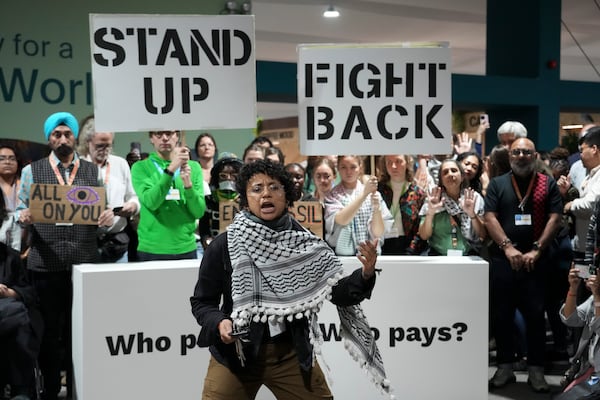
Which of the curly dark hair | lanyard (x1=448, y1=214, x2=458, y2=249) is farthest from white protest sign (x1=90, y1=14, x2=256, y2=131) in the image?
lanyard (x1=448, y1=214, x2=458, y2=249)

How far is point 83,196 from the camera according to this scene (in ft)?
13.6

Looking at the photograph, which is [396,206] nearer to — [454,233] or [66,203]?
[454,233]

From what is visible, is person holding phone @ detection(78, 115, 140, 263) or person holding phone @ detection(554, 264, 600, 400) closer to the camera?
person holding phone @ detection(554, 264, 600, 400)

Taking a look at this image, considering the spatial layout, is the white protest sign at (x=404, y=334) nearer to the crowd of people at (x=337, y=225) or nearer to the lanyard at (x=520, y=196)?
the crowd of people at (x=337, y=225)

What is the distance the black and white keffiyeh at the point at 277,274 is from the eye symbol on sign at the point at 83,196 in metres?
1.47

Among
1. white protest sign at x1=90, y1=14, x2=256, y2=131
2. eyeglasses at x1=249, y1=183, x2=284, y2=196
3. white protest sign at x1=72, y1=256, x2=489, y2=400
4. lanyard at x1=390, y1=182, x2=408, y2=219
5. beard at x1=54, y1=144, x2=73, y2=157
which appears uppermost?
white protest sign at x1=90, y1=14, x2=256, y2=131

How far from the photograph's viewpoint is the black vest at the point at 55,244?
169 inches

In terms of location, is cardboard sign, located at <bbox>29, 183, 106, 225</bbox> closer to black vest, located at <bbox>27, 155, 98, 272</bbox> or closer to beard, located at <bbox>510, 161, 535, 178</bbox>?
black vest, located at <bbox>27, 155, 98, 272</bbox>

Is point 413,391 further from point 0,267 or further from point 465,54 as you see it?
point 465,54

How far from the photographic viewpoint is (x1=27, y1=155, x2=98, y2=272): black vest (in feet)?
14.1

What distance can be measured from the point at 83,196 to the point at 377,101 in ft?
5.57

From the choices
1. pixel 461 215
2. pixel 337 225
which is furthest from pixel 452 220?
pixel 337 225

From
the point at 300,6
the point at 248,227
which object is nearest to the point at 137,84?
the point at 248,227

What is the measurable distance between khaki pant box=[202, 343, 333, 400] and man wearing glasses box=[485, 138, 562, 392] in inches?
100
